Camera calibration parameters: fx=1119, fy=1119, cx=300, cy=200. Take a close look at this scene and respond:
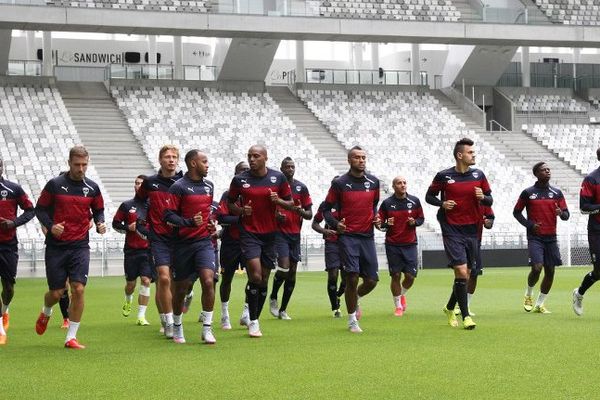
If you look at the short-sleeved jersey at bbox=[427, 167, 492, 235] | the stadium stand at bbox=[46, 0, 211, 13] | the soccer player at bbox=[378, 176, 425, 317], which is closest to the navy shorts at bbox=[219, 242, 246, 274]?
the short-sleeved jersey at bbox=[427, 167, 492, 235]

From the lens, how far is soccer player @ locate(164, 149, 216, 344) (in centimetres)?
1189

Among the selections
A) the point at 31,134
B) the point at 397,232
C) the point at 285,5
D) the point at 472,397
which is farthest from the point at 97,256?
the point at 472,397

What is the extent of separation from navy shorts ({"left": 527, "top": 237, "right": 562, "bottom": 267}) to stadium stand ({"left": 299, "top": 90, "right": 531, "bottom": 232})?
848 inches

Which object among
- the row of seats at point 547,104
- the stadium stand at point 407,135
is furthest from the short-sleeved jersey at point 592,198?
the row of seats at point 547,104

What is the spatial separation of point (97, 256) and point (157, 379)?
2380cm

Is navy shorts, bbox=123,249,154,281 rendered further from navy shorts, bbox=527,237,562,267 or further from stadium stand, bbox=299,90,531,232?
stadium stand, bbox=299,90,531,232

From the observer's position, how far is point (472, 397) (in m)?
7.86

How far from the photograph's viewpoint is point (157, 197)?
41.0 ft

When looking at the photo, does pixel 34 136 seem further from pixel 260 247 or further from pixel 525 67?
pixel 260 247

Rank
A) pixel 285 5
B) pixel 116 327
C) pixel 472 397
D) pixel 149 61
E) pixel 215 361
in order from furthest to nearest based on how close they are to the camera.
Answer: pixel 149 61 < pixel 285 5 < pixel 116 327 < pixel 215 361 < pixel 472 397

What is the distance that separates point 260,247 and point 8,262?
9.54ft

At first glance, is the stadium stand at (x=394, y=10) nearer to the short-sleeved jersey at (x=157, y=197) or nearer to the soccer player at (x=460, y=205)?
the soccer player at (x=460, y=205)

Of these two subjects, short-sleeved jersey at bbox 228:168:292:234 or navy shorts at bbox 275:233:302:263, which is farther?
navy shorts at bbox 275:233:302:263

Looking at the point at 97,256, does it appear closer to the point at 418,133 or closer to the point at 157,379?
the point at 418,133
